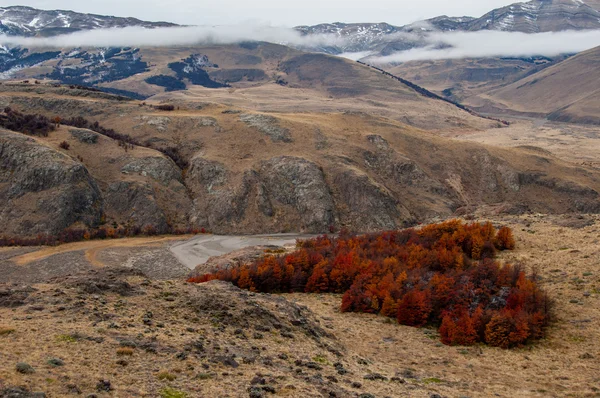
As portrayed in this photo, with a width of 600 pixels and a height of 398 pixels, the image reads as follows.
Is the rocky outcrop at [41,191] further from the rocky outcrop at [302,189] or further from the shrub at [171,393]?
the shrub at [171,393]

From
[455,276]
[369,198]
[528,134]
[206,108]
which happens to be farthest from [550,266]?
[528,134]

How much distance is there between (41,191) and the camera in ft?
207

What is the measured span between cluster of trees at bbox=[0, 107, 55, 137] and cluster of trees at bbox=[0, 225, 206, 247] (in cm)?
2469

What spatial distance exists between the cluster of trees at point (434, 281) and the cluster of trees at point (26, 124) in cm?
5635

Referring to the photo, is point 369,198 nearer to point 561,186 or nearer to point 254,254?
point 254,254

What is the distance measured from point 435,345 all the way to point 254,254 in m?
26.6

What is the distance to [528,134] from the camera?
194 meters

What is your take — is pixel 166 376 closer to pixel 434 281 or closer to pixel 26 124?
pixel 434 281

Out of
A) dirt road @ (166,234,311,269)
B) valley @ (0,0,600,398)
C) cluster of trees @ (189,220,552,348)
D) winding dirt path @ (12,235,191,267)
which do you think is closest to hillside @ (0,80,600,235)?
valley @ (0,0,600,398)

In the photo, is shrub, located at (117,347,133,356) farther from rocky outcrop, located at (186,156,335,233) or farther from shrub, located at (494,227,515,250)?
rocky outcrop, located at (186,156,335,233)

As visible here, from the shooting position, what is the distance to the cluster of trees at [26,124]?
75250mm

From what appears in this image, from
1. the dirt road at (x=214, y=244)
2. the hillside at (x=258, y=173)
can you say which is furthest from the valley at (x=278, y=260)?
the dirt road at (x=214, y=244)

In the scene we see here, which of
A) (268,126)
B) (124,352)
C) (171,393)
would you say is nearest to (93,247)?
(268,126)

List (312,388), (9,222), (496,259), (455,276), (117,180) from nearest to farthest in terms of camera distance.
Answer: (312,388)
(455,276)
(496,259)
(9,222)
(117,180)
